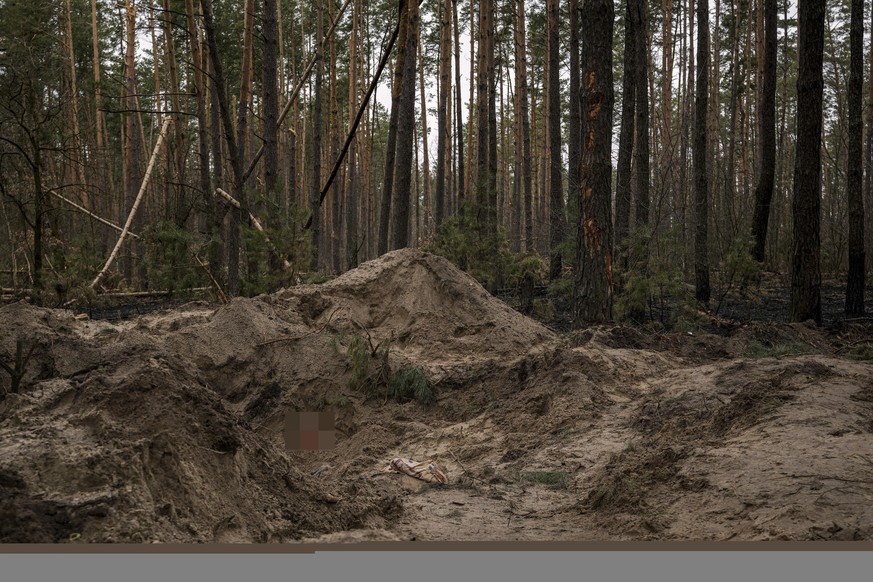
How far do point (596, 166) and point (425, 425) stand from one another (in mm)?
3910

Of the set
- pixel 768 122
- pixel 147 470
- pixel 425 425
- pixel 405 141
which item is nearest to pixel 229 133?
pixel 405 141

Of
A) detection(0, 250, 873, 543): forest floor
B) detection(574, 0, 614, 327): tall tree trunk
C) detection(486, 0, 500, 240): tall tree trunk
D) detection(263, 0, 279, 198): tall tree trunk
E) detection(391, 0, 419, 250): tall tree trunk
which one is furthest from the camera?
detection(486, 0, 500, 240): tall tree trunk

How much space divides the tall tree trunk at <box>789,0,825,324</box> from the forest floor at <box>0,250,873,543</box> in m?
0.57

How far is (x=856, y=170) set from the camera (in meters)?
12.0

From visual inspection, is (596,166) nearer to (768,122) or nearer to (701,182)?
(701,182)

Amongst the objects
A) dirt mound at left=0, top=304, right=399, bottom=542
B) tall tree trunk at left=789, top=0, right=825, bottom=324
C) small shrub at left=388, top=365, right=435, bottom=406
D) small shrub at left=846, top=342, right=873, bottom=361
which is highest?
tall tree trunk at left=789, top=0, right=825, bottom=324

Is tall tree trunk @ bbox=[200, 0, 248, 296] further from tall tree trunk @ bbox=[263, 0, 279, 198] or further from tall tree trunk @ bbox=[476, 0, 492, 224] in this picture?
tall tree trunk @ bbox=[476, 0, 492, 224]

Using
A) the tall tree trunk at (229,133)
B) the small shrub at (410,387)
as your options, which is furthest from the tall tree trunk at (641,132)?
the small shrub at (410,387)

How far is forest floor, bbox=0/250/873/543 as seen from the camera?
331 centimetres

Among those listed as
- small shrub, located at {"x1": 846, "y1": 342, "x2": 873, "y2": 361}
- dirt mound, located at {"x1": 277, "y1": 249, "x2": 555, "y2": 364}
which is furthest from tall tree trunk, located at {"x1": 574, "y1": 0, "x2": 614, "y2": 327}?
small shrub, located at {"x1": 846, "y1": 342, "x2": 873, "y2": 361}

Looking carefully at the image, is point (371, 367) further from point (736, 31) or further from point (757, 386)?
point (736, 31)

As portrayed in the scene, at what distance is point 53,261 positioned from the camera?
1127 cm

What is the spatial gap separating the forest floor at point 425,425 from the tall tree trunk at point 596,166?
2.59 feet

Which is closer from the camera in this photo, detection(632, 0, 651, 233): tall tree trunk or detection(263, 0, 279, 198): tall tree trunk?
detection(263, 0, 279, 198): tall tree trunk
